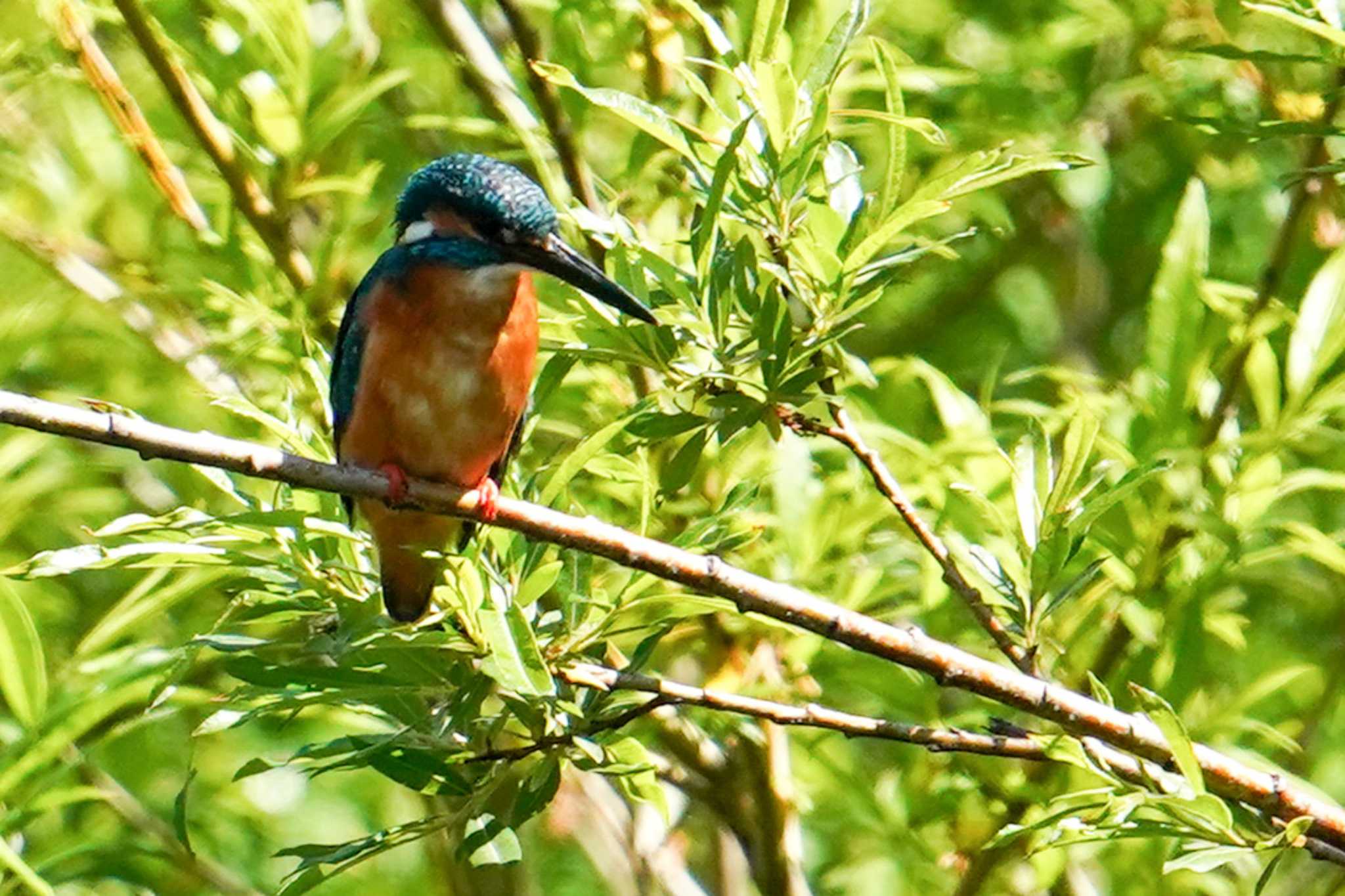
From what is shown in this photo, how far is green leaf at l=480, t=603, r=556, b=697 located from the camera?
294 cm

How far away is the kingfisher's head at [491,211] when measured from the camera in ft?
13.0

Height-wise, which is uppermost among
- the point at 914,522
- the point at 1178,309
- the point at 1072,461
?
the point at 914,522

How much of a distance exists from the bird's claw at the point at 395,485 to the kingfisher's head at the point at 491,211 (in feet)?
1.57

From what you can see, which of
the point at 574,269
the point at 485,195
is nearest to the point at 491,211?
the point at 485,195

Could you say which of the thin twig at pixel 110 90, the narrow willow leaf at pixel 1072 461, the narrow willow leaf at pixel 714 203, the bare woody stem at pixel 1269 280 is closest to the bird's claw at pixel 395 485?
the narrow willow leaf at pixel 714 203

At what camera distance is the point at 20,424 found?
281 cm

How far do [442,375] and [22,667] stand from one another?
1066mm

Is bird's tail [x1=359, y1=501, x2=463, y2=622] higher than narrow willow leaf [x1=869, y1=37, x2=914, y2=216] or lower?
lower

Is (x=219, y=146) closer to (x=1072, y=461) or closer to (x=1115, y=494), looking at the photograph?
(x=1072, y=461)

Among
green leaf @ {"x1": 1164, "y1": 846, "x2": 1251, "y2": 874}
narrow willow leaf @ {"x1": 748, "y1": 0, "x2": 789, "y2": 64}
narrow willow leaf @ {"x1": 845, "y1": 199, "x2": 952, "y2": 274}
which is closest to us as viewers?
green leaf @ {"x1": 1164, "y1": 846, "x2": 1251, "y2": 874}

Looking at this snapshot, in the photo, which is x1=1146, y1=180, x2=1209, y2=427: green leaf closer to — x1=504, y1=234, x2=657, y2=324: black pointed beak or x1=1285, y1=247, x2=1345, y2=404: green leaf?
x1=1285, y1=247, x2=1345, y2=404: green leaf

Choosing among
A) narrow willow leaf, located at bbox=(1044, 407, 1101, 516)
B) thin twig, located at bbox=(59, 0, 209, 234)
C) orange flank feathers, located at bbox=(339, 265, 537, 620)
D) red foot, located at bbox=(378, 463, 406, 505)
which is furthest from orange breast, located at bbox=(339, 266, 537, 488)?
narrow willow leaf, located at bbox=(1044, 407, 1101, 516)

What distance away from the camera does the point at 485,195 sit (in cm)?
416

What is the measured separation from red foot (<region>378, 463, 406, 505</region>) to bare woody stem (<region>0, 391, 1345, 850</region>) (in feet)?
0.99
